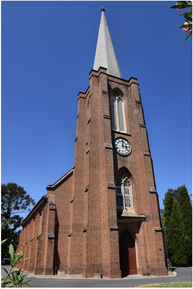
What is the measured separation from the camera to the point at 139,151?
71.4ft

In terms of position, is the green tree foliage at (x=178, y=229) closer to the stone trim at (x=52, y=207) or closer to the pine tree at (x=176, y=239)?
the pine tree at (x=176, y=239)

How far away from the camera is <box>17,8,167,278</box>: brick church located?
54.4 feet

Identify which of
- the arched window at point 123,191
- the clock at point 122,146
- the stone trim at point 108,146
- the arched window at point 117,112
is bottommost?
the arched window at point 123,191

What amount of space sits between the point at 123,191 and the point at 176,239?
47.0 feet

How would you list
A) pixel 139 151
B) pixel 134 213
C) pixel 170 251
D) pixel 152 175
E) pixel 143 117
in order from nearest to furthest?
pixel 134 213 → pixel 152 175 → pixel 139 151 → pixel 143 117 → pixel 170 251

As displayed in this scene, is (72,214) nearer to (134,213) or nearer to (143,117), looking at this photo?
(134,213)

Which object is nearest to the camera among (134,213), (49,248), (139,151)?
(49,248)

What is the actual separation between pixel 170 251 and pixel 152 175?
576 inches

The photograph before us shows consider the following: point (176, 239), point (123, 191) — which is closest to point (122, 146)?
point (123, 191)

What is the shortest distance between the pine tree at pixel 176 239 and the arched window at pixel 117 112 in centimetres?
1554

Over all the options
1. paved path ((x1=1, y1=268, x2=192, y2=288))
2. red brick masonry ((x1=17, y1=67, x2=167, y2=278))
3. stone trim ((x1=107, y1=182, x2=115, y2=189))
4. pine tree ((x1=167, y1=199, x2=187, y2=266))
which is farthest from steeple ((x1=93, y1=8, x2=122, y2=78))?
paved path ((x1=1, y1=268, x2=192, y2=288))

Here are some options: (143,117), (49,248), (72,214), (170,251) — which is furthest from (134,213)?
(170,251)

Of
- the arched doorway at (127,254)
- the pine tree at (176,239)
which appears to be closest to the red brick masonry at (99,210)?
the arched doorway at (127,254)

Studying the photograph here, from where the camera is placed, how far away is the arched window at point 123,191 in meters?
19.2
